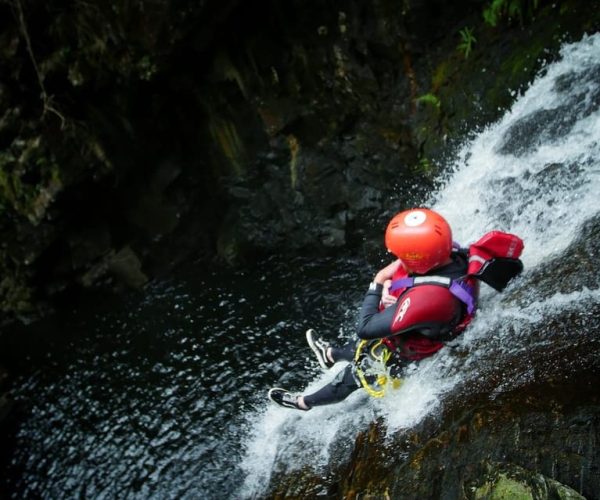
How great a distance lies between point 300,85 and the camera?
1009 cm

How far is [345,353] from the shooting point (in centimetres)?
511

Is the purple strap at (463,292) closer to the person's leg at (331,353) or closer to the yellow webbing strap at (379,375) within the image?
the yellow webbing strap at (379,375)

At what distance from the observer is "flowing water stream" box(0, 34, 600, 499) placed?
413 cm

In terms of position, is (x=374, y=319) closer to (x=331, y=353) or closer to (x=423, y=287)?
(x=423, y=287)

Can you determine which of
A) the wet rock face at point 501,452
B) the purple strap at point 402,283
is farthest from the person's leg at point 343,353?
the wet rock face at point 501,452

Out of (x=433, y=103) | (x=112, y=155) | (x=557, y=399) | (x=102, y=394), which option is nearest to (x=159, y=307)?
(x=102, y=394)

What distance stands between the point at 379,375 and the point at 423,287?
1.21 meters

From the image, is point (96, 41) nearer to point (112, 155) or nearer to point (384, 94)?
point (112, 155)

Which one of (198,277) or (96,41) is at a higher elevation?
(96,41)

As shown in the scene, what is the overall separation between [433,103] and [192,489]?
6780mm

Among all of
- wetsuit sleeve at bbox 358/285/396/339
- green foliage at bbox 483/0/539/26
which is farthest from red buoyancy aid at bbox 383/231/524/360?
green foliage at bbox 483/0/539/26

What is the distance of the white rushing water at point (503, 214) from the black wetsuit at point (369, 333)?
28 cm

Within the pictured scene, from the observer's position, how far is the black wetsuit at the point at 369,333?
13.0 ft

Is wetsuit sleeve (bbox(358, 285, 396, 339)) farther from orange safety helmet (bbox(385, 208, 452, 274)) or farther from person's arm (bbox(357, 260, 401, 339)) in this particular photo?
orange safety helmet (bbox(385, 208, 452, 274))
